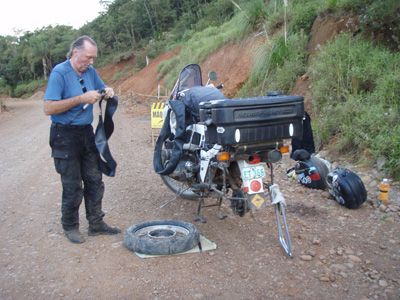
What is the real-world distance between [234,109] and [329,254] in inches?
63.1

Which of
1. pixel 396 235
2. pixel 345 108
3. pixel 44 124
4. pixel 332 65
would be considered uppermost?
pixel 332 65

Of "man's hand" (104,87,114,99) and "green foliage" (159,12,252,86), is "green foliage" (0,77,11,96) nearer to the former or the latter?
"green foliage" (159,12,252,86)

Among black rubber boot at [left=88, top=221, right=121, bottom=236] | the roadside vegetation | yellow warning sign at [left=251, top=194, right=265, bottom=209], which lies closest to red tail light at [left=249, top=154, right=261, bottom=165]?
yellow warning sign at [left=251, top=194, right=265, bottom=209]

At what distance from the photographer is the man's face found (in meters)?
4.50

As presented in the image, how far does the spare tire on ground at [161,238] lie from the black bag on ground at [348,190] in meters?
1.94

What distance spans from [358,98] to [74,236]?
192 inches

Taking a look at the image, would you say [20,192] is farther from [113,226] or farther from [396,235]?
[396,235]

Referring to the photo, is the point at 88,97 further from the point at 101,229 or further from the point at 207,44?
the point at 207,44

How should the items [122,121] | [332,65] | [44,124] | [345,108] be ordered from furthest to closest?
[44,124], [122,121], [332,65], [345,108]

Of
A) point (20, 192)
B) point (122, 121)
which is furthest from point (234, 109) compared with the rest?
point (122, 121)

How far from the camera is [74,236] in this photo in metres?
4.73

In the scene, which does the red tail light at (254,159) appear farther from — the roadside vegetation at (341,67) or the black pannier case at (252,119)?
the roadside vegetation at (341,67)

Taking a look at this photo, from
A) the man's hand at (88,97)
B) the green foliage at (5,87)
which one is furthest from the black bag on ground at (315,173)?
the green foliage at (5,87)

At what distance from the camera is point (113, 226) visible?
5.21 meters
